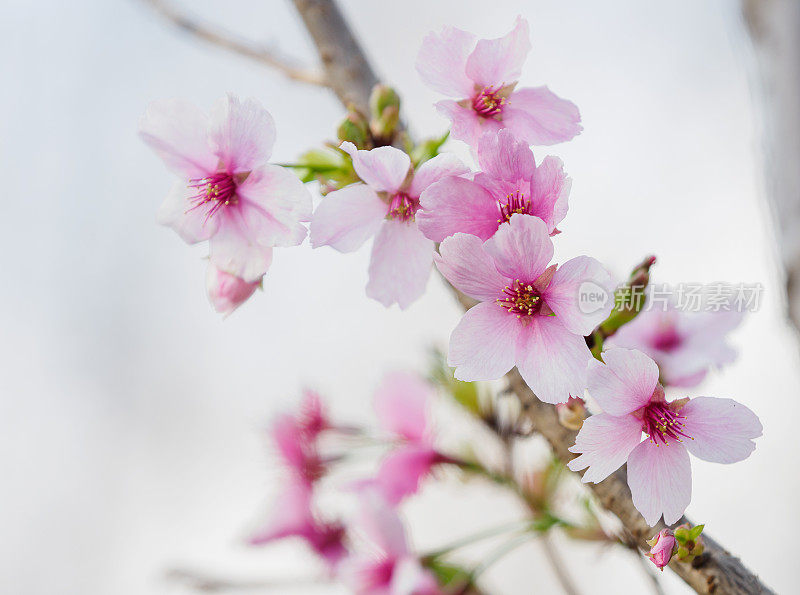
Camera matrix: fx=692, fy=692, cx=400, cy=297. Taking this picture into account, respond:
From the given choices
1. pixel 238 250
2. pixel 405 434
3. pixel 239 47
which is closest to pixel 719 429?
pixel 238 250

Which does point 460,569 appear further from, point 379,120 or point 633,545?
point 379,120

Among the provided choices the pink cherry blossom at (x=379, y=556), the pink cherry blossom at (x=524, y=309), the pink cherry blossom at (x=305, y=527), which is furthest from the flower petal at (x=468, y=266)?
the pink cherry blossom at (x=305, y=527)

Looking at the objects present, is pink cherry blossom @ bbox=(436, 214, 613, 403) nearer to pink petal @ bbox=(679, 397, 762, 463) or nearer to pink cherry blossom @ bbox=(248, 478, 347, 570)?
pink petal @ bbox=(679, 397, 762, 463)

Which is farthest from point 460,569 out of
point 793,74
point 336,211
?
point 793,74

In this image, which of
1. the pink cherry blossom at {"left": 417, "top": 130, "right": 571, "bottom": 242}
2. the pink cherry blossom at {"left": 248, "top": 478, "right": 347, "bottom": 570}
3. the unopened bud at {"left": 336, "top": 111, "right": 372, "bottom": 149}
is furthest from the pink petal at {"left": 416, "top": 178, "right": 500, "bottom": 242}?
the pink cherry blossom at {"left": 248, "top": 478, "right": 347, "bottom": 570}

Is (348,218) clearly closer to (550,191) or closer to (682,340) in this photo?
(550,191)

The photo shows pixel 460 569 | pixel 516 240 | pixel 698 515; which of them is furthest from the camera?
pixel 698 515
